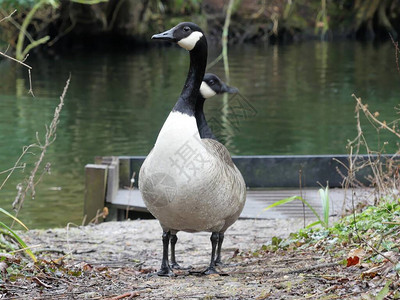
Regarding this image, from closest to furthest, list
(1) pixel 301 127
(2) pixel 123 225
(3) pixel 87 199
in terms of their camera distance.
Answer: (2) pixel 123 225
(3) pixel 87 199
(1) pixel 301 127

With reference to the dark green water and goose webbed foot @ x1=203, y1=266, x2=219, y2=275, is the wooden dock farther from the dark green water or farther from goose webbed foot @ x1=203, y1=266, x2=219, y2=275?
goose webbed foot @ x1=203, y1=266, x2=219, y2=275

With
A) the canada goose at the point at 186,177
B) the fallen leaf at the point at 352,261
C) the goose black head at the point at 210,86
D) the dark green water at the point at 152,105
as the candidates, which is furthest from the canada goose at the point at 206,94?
the dark green water at the point at 152,105

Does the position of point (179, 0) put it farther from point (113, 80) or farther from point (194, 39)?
point (194, 39)

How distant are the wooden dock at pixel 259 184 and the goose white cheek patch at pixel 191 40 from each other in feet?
12.0

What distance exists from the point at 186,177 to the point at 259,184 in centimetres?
543

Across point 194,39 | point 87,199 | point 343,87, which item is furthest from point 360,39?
point 194,39

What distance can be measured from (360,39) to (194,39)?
36725 millimetres

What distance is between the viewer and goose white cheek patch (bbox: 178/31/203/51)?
5.91m

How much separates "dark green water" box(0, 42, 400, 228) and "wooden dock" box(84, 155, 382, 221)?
3.01 ft

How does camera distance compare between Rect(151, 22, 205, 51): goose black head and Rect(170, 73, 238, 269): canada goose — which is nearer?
Rect(151, 22, 205, 51): goose black head

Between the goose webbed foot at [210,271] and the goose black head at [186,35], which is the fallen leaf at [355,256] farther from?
the goose black head at [186,35]

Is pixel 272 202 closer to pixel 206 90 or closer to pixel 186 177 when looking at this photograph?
pixel 206 90

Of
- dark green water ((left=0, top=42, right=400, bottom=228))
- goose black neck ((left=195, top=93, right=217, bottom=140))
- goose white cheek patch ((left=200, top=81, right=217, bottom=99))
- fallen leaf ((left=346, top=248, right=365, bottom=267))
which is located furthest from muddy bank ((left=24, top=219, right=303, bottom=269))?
dark green water ((left=0, top=42, right=400, bottom=228))

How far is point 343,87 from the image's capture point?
24031 millimetres
